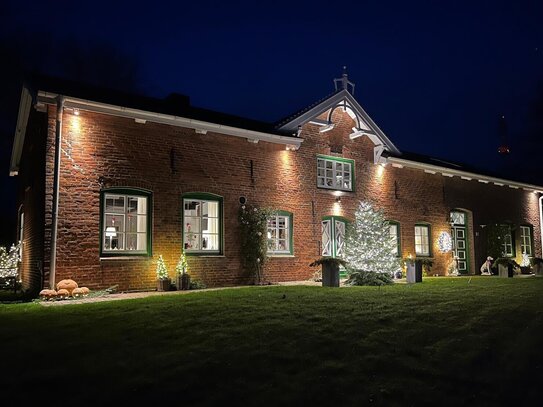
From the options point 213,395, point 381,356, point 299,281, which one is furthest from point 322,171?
point 213,395

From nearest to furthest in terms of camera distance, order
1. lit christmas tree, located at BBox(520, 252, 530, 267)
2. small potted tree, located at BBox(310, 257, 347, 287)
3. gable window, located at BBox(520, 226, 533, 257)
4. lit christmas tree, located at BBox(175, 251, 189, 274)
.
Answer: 1. small potted tree, located at BBox(310, 257, 347, 287)
2. lit christmas tree, located at BBox(175, 251, 189, 274)
3. lit christmas tree, located at BBox(520, 252, 530, 267)
4. gable window, located at BBox(520, 226, 533, 257)

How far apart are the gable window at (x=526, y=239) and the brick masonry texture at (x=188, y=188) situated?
21.7 ft

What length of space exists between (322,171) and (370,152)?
2.34 m

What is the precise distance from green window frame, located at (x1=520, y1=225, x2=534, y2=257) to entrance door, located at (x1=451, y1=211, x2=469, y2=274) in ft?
14.4

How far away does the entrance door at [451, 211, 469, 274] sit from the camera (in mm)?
20859

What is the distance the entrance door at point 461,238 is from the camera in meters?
20.9

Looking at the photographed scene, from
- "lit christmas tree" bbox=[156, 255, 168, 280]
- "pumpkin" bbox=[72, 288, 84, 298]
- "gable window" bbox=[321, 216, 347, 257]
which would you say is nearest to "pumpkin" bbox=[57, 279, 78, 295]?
"pumpkin" bbox=[72, 288, 84, 298]

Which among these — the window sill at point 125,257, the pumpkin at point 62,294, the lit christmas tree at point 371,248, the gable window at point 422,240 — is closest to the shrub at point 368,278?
the lit christmas tree at point 371,248

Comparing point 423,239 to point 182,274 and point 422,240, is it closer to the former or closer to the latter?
point 422,240

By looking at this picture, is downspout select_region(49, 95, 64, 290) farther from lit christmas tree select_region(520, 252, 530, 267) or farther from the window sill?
lit christmas tree select_region(520, 252, 530, 267)

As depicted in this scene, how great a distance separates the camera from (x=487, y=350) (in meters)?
6.01

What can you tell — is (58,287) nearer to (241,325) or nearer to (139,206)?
(139,206)

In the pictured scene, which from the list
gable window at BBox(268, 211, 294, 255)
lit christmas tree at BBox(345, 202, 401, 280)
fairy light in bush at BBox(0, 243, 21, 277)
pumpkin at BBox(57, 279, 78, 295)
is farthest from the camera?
gable window at BBox(268, 211, 294, 255)

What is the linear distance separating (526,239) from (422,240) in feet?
26.1
